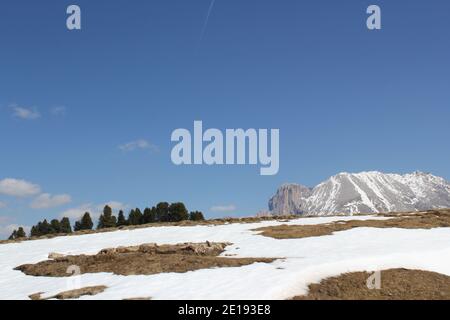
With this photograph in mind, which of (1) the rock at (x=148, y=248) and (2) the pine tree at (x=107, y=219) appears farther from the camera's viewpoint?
(2) the pine tree at (x=107, y=219)

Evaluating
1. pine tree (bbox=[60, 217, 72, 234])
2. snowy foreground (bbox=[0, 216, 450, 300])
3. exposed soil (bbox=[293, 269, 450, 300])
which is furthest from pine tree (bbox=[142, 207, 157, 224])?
exposed soil (bbox=[293, 269, 450, 300])

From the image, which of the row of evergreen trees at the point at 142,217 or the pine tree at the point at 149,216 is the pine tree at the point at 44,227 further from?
the pine tree at the point at 149,216

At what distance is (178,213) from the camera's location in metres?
138

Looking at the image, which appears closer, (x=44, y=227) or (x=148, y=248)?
(x=148, y=248)

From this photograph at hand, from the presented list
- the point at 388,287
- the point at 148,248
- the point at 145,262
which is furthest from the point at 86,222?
the point at 388,287

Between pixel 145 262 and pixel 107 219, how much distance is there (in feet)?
350

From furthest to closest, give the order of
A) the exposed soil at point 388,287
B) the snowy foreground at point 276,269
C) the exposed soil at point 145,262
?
the exposed soil at point 145,262
the exposed soil at point 388,287
the snowy foreground at point 276,269

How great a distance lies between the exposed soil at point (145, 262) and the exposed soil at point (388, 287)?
6971 millimetres

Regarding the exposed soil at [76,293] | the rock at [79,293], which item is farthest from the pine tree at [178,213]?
the rock at [79,293]

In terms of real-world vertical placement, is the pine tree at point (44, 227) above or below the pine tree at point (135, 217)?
below

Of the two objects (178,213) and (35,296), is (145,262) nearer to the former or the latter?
(35,296)

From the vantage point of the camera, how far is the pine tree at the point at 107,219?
13470 cm

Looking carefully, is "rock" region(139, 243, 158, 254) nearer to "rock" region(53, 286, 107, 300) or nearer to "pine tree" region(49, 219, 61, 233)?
"rock" region(53, 286, 107, 300)

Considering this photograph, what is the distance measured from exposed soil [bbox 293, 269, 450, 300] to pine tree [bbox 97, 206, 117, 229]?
11554 cm
